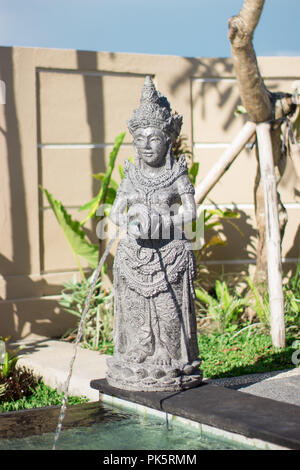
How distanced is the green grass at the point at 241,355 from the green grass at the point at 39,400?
1371 millimetres

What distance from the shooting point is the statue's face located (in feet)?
16.2

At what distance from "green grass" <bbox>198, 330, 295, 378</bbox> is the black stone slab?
5.16 feet

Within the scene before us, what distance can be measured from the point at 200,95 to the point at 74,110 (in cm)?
189

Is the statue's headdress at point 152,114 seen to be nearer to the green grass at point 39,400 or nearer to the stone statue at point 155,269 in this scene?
the stone statue at point 155,269

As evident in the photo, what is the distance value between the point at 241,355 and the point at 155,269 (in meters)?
2.72

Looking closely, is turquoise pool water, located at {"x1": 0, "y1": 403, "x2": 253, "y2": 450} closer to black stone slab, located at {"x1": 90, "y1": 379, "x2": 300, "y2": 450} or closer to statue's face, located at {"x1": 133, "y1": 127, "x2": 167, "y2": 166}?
black stone slab, located at {"x1": 90, "y1": 379, "x2": 300, "y2": 450}

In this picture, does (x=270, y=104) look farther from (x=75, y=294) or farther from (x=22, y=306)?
(x=22, y=306)

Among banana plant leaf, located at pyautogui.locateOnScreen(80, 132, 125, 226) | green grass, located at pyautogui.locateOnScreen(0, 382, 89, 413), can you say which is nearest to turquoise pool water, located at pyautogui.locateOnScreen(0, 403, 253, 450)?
green grass, located at pyautogui.locateOnScreen(0, 382, 89, 413)

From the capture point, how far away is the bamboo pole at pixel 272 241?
730 centimetres

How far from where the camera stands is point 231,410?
4.32 m

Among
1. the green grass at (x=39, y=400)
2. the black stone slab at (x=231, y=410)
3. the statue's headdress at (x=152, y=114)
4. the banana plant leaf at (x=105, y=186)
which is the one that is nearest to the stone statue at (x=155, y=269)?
the statue's headdress at (x=152, y=114)

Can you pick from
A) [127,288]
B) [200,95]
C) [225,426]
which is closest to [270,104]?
[200,95]

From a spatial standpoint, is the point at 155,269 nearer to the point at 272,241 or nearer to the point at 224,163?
the point at 272,241

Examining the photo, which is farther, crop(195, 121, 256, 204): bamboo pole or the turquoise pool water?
crop(195, 121, 256, 204): bamboo pole
